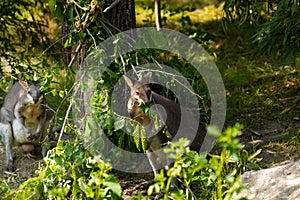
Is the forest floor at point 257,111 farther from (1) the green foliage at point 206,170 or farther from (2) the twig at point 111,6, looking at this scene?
(2) the twig at point 111,6

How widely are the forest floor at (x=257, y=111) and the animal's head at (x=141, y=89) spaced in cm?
91

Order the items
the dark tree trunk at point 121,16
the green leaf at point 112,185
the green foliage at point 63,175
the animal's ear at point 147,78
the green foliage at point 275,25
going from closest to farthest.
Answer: the green leaf at point 112,185
the green foliage at point 63,175
the animal's ear at point 147,78
the dark tree trunk at point 121,16
the green foliage at point 275,25

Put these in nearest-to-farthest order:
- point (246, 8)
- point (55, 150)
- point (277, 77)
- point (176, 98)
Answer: point (55, 150)
point (176, 98)
point (246, 8)
point (277, 77)

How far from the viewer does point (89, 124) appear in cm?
504

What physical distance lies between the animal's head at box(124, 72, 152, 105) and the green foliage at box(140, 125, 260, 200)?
0.45 metres

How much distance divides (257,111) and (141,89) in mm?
2421

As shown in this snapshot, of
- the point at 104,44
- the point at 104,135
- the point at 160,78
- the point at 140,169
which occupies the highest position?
the point at 104,44

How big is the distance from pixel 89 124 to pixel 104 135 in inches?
12.4

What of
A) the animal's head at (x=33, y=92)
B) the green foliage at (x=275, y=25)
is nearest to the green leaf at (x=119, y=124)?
the animal's head at (x=33, y=92)

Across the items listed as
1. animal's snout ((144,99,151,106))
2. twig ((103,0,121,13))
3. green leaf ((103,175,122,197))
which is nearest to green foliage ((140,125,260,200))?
green leaf ((103,175,122,197))

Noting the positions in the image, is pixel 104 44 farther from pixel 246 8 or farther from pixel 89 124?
pixel 246 8

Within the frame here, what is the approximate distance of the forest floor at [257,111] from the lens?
582 cm

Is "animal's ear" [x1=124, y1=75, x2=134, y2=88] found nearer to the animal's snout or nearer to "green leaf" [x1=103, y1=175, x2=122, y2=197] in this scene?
the animal's snout

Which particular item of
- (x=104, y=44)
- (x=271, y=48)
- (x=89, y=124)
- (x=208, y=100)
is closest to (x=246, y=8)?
(x=271, y=48)
